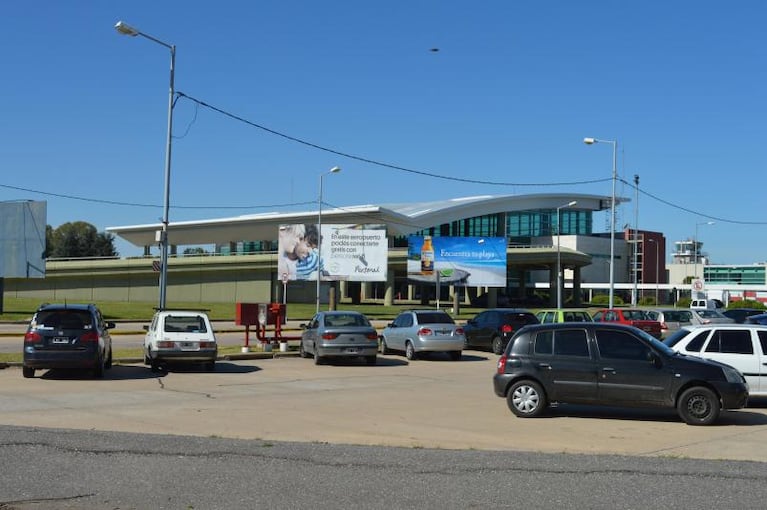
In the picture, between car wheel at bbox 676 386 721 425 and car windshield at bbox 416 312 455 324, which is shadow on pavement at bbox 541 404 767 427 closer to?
car wheel at bbox 676 386 721 425

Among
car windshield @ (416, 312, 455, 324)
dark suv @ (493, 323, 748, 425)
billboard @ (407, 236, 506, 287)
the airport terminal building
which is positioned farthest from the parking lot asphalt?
the airport terminal building

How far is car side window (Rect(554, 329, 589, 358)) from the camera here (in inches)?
527

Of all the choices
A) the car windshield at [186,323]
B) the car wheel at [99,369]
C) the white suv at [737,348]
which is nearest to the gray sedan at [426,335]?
the car windshield at [186,323]

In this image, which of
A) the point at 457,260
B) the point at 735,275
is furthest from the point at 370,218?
the point at 735,275

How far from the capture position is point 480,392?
1720cm

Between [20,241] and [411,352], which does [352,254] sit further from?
[411,352]

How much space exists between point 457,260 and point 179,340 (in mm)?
45252

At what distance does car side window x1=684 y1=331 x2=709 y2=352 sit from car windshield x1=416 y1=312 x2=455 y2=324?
11.3 meters

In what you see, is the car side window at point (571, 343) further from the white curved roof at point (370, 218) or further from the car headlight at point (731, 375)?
the white curved roof at point (370, 218)

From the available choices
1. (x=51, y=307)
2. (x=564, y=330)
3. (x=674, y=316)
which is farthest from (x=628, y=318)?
(x=51, y=307)

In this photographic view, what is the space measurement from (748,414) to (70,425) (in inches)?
438

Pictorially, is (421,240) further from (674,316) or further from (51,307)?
(51,307)

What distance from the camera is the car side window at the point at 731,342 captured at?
49.3 feet

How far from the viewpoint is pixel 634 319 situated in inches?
1264
